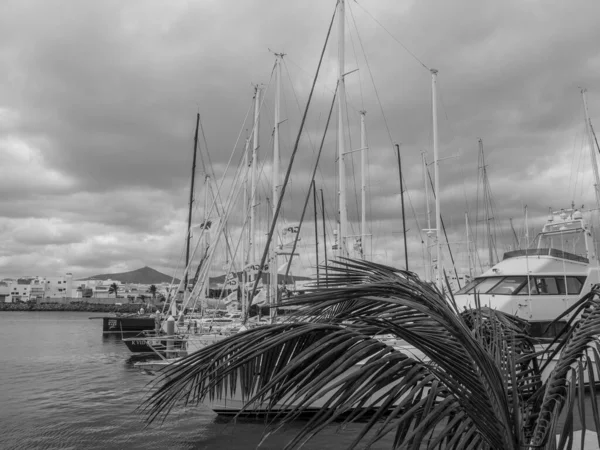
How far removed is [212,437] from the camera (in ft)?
44.4

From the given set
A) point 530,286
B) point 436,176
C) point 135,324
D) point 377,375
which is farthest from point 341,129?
point 135,324

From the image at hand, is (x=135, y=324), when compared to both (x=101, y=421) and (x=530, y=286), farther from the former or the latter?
(x=530, y=286)

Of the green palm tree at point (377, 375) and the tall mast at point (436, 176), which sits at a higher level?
the tall mast at point (436, 176)

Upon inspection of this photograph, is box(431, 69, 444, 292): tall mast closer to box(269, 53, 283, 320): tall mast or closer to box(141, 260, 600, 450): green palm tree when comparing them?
box(269, 53, 283, 320): tall mast

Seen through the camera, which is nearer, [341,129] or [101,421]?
[101,421]

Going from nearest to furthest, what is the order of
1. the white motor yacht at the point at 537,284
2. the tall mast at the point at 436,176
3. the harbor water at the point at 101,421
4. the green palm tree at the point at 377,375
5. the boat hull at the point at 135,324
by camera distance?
the green palm tree at the point at 377,375
the harbor water at the point at 101,421
the white motor yacht at the point at 537,284
the tall mast at the point at 436,176
the boat hull at the point at 135,324

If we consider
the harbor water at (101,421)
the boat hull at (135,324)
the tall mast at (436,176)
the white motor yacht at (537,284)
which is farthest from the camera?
the boat hull at (135,324)

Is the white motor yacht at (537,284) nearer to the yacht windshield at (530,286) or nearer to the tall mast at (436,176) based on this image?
the yacht windshield at (530,286)

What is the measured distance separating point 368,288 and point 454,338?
30.2 inches

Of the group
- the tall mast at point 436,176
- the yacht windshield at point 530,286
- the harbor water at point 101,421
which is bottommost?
the harbor water at point 101,421

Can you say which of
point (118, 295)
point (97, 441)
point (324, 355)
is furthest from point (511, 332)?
point (118, 295)

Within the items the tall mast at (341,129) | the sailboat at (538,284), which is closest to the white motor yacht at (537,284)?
the sailboat at (538,284)

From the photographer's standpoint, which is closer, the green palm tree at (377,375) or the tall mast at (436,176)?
the green palm tree at (377,375)

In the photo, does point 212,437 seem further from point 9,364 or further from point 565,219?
point 9,364
